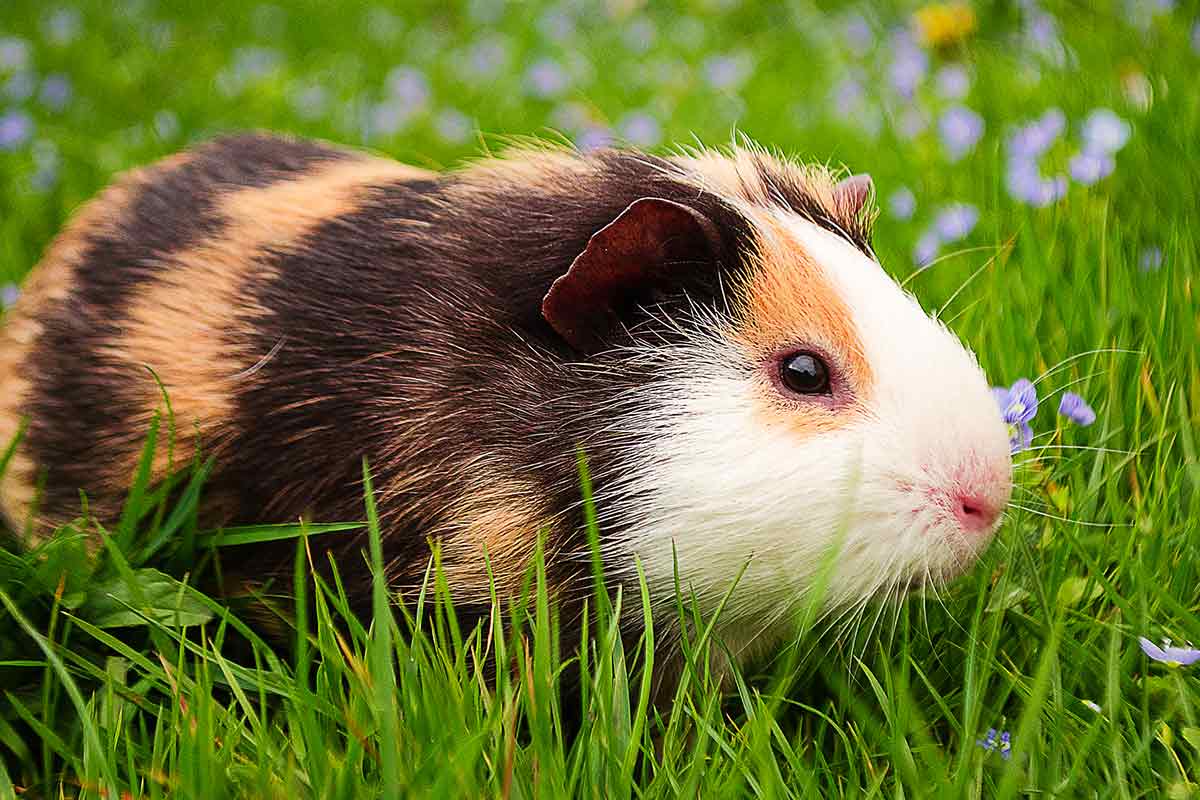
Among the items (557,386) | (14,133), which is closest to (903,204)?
(557,386)

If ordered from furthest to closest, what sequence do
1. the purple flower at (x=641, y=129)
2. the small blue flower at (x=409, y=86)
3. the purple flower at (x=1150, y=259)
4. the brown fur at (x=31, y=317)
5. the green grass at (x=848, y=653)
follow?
1. the small blue flower at (x=409, y=86)
2. the purple flower at (x=641, y=129)
3. the purple flower at (x=1150, y=259)
4. the brown fur at (x=31, y=317)
5. the green grass at (x=848, y=653)

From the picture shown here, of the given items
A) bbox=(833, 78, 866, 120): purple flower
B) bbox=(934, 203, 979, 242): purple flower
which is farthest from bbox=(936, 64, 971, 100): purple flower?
bbox=(934, 203, 979, 242): purple flower

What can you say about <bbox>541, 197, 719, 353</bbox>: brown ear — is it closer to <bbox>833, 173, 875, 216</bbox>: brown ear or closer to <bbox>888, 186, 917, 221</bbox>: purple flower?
<bbox>833, 173, 875, 216</bbox>: brown ear

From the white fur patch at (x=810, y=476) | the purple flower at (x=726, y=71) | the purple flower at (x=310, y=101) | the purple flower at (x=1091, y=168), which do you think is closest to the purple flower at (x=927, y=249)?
the purple flower at (x=1091, y=168)

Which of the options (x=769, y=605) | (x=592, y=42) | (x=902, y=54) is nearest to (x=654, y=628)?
(x=769, y=605)

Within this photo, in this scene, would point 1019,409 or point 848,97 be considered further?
point 848,97

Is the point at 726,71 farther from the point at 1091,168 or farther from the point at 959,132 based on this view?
the point at 1091,168

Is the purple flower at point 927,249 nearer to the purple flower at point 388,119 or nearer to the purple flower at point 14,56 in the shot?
the purple flower at point 388,119
